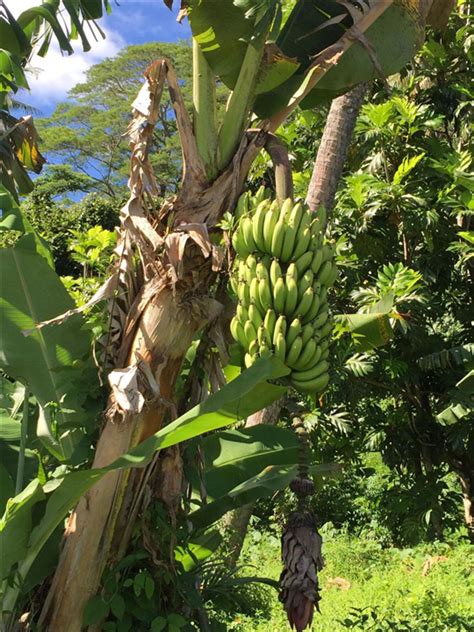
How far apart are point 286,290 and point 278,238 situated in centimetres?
14

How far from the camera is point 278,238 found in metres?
1.65

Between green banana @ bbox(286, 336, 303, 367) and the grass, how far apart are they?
1.46 metres

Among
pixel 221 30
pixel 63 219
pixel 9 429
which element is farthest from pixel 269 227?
pixel 63 219

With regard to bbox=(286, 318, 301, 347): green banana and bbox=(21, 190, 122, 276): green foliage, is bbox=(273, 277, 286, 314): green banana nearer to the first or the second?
bbox=(286, 318, 301, 347): green banana

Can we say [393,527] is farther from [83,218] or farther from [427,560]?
[83,218]

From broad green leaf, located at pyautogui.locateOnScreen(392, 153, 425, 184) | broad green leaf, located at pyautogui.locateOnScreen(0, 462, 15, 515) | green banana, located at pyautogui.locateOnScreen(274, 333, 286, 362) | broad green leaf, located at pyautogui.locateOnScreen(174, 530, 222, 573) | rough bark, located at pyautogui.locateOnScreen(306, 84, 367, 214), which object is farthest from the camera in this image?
broad green leaf, located at pyautogui.locateOnScreen(392, 153, 425, 184)

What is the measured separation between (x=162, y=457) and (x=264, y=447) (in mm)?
521

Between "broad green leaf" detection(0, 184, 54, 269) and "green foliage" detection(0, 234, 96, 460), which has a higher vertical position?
"broad green leaf" detection(0, 184, 54, 269)

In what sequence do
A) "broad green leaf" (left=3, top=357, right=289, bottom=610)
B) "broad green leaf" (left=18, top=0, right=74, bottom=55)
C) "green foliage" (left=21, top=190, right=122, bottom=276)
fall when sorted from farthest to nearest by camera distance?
"green foliage" (left=21, top=190, right=122, bottom=276) < "broad green leaf" (left=18, top=0, right=74, bottom=55) < "broad green leaf" (left=3, top=357, right=289, bottom=610)

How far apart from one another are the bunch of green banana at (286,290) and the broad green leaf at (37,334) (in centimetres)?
74

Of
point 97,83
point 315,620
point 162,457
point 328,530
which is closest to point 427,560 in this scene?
point 315,620

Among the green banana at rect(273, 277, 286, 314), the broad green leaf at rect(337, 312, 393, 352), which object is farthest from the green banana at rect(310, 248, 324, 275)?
the broad green leaf at rect(337, 312, 393, 352)

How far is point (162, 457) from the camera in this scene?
1978 millimetres

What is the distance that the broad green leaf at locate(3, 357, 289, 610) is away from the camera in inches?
57.4
